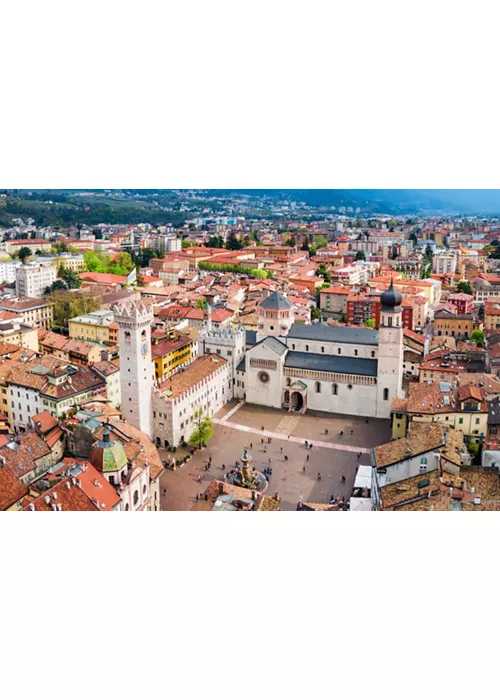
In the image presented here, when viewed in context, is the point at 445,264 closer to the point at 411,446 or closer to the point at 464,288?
the point at 464,288

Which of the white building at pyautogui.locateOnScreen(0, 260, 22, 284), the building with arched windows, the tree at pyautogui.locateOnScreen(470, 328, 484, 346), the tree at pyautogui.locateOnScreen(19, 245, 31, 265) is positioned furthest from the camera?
the tree at pyautogui.locateOnScreen(19, 245, 31, 265)

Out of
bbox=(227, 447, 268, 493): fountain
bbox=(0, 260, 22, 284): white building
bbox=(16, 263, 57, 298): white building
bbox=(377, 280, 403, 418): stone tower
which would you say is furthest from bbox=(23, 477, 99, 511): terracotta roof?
bbox=(0, 260, 22, 284): white building

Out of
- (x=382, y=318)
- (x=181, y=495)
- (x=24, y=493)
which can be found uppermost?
(x=382, y=318)

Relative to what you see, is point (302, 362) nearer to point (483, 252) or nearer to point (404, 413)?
point (404, 413)

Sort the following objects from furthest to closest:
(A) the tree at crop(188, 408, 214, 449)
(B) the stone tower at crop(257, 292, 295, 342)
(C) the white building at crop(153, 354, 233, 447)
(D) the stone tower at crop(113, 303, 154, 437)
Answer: (B) the stone tower at crop(257, 292, 295, 342), (C) the white building at crop(153, 354, 233, 447), (A) the tree at crop(188, 408, 214, 449), (D) the stone tower at crop(113, 303, 154, 437)

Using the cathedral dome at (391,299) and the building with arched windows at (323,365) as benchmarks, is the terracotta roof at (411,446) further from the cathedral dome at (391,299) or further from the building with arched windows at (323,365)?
the cathedral dome at (391,299)

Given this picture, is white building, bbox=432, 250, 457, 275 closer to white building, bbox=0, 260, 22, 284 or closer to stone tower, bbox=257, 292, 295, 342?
stone tower, bbox=257, 292, 295, 342
